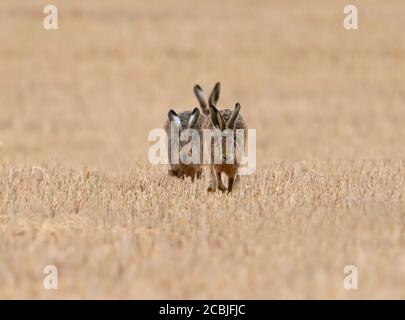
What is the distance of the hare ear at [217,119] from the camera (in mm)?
9203

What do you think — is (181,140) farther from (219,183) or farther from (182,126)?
(219,183)

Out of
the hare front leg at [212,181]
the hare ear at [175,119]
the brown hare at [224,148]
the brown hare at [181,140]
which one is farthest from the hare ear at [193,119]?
the hare front leg at [212,181]

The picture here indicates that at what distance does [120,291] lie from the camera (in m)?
5.84

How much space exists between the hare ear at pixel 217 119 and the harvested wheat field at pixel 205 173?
2.41 ft

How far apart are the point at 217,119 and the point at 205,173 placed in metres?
1.92

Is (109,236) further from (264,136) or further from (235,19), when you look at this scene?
(235,19)

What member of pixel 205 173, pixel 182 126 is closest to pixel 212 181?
pixel 205 173

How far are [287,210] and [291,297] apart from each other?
2.33 meters

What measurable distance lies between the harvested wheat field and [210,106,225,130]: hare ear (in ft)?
2.41

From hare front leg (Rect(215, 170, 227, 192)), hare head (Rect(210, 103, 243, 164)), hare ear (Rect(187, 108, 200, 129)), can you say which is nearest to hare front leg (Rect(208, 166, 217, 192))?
hare front leg (Rect(215, 170, 227, 192))

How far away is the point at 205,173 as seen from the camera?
36.4 feet

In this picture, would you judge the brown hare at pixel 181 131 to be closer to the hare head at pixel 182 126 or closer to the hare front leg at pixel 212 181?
the hare head at pixel 182 126

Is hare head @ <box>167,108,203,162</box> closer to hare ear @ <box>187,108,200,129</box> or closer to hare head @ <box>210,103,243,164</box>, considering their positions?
hare ear @ <box>187,108,200,129</box>
